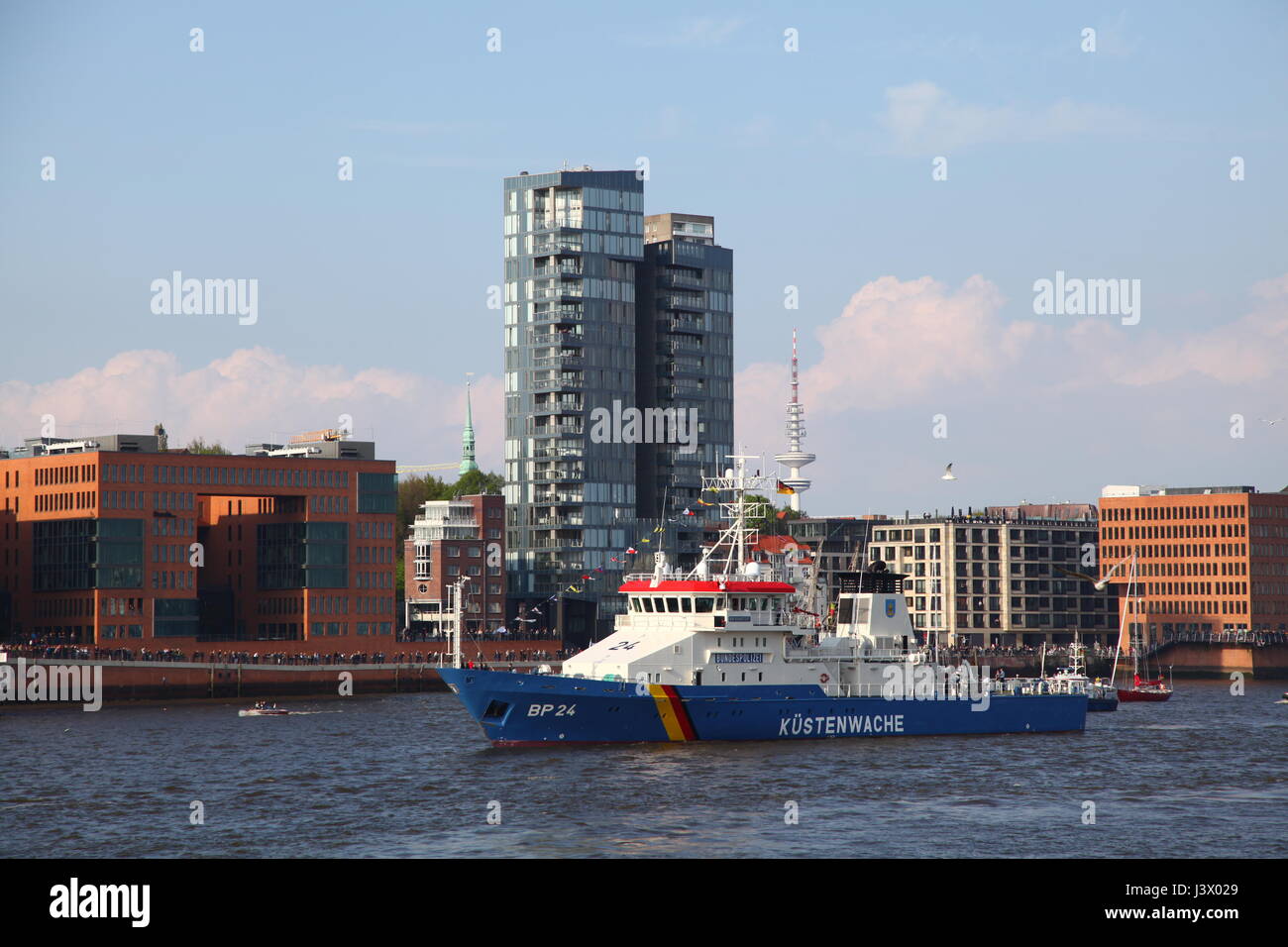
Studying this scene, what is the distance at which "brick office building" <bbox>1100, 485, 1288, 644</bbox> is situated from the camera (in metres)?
189

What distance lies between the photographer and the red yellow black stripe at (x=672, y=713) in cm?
6819

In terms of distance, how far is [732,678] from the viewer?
7062cm

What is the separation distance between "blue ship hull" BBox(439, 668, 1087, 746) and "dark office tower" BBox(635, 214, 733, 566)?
4162 inches

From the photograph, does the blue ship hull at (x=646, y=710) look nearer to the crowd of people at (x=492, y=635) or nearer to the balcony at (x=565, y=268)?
the crowd of people at (x=492, y=635)

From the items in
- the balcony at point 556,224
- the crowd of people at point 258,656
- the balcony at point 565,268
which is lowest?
Answer: the crowd of people at point 258,656

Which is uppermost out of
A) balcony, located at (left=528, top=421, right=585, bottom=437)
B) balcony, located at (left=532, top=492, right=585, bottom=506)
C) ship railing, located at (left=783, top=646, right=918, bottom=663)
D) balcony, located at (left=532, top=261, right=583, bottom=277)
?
balcony, located at (left=532, top=261, right=583, bottom=277)

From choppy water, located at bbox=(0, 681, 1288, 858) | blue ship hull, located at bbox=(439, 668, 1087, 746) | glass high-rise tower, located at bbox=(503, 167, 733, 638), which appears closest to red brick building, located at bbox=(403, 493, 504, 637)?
glass high-rise tower, located at bbox=(503, 167, 733, 638)

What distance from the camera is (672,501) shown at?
591ft

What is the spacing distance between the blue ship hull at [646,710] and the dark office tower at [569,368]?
98.3m

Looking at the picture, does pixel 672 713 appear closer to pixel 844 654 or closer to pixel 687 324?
pixel 844 654

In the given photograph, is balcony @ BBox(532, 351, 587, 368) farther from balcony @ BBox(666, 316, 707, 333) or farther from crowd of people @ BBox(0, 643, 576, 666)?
crowd of people @ BBox(0, 643, 576, 666)

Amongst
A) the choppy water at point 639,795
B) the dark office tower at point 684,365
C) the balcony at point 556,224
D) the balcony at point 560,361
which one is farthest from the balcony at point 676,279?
the choppy water at point 639,795

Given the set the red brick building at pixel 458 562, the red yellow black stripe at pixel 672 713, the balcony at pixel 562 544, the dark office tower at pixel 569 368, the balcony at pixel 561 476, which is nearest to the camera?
the red yellow black stripe at pixel 672 713
